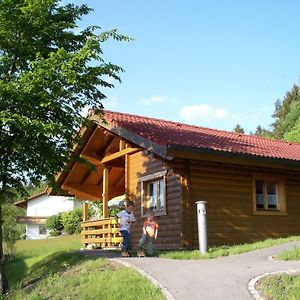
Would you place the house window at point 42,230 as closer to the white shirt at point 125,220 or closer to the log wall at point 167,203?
the log wall at point 167,203

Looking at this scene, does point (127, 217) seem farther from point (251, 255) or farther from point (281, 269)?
point (281, 269)

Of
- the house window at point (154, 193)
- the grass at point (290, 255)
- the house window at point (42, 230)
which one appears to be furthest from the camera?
the house window at point (42, 230)

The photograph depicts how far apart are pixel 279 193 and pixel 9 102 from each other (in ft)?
32.5

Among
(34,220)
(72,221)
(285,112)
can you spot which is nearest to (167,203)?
(72,221)

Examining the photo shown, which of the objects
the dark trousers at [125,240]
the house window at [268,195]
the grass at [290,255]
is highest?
the house window at [268,195]

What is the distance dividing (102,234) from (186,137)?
5.39 meters

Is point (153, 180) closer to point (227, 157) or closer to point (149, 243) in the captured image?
point (227, 157)

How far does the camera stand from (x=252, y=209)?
15.9m

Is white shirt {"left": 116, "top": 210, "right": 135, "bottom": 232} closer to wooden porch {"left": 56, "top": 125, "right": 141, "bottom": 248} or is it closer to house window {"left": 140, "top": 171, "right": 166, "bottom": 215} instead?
wooden porch {"left": 56, "top": 125, "right": 141, "bottom": 248}

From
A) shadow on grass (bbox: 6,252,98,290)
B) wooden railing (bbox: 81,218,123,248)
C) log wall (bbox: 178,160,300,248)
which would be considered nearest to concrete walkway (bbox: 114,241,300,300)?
shadow on grass (bbox: 6,252,98,290)

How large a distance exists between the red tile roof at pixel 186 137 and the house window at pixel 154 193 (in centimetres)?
138

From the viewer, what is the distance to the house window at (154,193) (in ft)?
51.5

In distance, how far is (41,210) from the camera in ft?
197

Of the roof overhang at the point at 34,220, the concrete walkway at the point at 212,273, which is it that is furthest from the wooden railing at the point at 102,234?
the roof overhang at the point at 34,220
